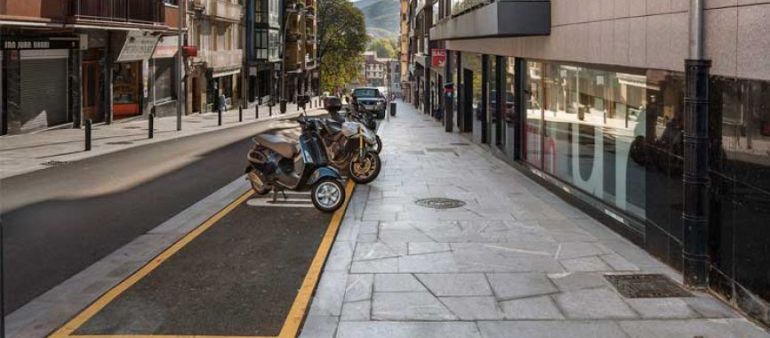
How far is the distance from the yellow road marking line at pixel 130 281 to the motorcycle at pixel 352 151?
142 inches

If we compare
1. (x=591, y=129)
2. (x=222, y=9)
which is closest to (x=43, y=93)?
(x=591, y=129)

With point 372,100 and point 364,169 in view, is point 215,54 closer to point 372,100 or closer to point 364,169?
point 372,100

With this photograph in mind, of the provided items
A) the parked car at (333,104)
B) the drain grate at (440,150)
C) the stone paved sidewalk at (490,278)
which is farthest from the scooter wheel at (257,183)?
the drain grate at (440,150)

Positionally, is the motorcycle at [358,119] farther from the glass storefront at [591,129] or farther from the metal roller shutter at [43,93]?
the metal roller shutter at [43,93]

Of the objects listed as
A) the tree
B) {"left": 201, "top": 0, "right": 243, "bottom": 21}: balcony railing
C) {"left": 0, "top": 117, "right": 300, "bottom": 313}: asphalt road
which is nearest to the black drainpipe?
{"left": 0, "top": 117, "right": 300, "bottom": 313}: asphalt road

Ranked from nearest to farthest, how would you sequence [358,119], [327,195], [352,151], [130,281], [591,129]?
[130,281]
[327,195]
[591,129]
[352,151]
[358,119]

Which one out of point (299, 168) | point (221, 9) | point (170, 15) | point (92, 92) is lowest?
point (299, 168)

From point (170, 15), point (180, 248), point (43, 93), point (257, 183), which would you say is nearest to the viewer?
point (180, 248)

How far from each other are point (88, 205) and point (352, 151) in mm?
5269

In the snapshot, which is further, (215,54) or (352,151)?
(215,54)

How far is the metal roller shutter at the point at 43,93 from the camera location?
81.6 ft

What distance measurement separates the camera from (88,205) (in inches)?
442

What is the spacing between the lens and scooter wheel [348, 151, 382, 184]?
13914 mm

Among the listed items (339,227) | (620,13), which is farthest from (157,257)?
(620,13)
